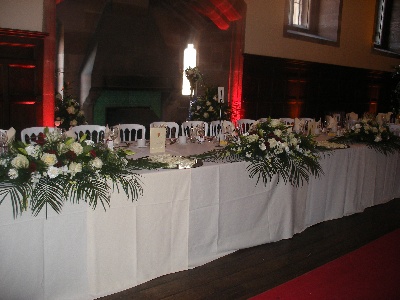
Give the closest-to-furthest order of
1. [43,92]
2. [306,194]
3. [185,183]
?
[185,183] < [306,194] < [43,92]

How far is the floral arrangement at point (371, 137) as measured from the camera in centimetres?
532

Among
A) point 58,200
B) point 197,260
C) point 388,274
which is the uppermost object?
point 58,200

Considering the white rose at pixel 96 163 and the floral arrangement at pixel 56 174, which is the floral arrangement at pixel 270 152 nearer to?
the floral arrangement at pixel 56 174

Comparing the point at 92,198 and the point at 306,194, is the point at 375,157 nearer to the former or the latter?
the point at 306,194

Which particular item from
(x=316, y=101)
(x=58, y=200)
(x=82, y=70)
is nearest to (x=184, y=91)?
(x=82, y=70)

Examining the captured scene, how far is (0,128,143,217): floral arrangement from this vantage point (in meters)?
2.70

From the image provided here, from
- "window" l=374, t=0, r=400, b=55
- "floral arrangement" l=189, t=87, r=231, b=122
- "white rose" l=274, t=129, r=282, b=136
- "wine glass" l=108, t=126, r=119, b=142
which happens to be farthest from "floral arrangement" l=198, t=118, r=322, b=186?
"window" l=374, t=0, r=400, b=55

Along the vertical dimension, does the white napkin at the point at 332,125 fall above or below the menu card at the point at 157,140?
above

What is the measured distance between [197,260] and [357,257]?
4.43 ft

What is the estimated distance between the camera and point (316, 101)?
10664mm

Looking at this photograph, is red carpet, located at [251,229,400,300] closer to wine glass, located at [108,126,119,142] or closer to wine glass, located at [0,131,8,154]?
wine glass, located at [0,131,8,154]

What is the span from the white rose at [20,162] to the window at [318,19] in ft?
29.2

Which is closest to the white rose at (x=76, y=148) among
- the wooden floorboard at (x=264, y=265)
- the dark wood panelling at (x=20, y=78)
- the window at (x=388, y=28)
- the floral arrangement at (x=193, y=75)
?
the wooden floorboard at (x=264, y=265)

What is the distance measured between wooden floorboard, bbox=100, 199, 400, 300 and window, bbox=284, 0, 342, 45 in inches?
261
